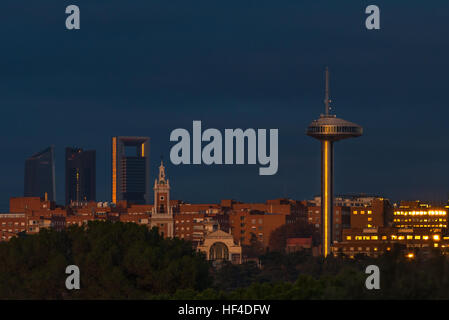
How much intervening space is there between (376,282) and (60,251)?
34.1 metres

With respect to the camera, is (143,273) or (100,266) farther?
(100,266)

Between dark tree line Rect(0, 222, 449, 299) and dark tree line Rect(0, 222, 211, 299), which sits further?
dark tree line Rect(0, 222, 211, 299)

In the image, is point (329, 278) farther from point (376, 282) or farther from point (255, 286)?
point (376, 282)

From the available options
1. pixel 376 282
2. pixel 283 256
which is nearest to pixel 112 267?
pixel 376 282

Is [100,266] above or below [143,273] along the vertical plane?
above

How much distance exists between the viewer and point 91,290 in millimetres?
69812

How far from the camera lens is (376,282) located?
48.8 m

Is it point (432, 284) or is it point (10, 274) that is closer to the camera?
point (432, 284)

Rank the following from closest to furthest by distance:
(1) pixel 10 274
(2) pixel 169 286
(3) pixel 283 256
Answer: (2) pixel 169 286, (1) pixel 10 274, (3) pixel 283 256

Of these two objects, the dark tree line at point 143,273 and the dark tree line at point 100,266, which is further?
the dark tree line at point 100,266
